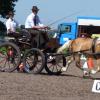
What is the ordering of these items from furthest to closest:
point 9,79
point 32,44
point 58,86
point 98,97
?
point 32,44 → point 9,79 → point 58,86 → point 98,97

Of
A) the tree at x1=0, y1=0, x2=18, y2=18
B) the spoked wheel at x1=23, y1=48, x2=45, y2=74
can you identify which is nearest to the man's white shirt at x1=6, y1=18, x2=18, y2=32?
the spoked wheel at x1=23, y1=48, x2=45, y2=74

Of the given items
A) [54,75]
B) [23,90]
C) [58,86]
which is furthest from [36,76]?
[23,90]

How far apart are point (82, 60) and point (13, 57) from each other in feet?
6.76

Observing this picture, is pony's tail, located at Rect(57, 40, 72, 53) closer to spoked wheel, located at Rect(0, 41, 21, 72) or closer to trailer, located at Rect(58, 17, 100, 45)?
spoked wheel, located at Rect(0, 41, 21, 72)

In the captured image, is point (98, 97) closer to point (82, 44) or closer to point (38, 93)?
point (38, 93)

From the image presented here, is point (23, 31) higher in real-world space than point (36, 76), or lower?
higher

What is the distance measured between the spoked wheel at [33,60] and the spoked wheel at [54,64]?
0.27m

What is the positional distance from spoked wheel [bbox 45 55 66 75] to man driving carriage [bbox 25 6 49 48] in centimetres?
50

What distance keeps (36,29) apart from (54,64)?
1.19 meters

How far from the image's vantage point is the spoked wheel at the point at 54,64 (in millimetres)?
16484

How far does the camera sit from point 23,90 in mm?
12203

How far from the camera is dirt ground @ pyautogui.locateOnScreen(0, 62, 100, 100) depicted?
11391mm

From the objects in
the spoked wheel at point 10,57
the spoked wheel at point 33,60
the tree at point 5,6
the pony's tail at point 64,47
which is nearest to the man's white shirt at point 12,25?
the spoked wheel at point 10,57

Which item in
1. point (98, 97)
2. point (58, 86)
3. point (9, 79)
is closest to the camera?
point (98, 97)
